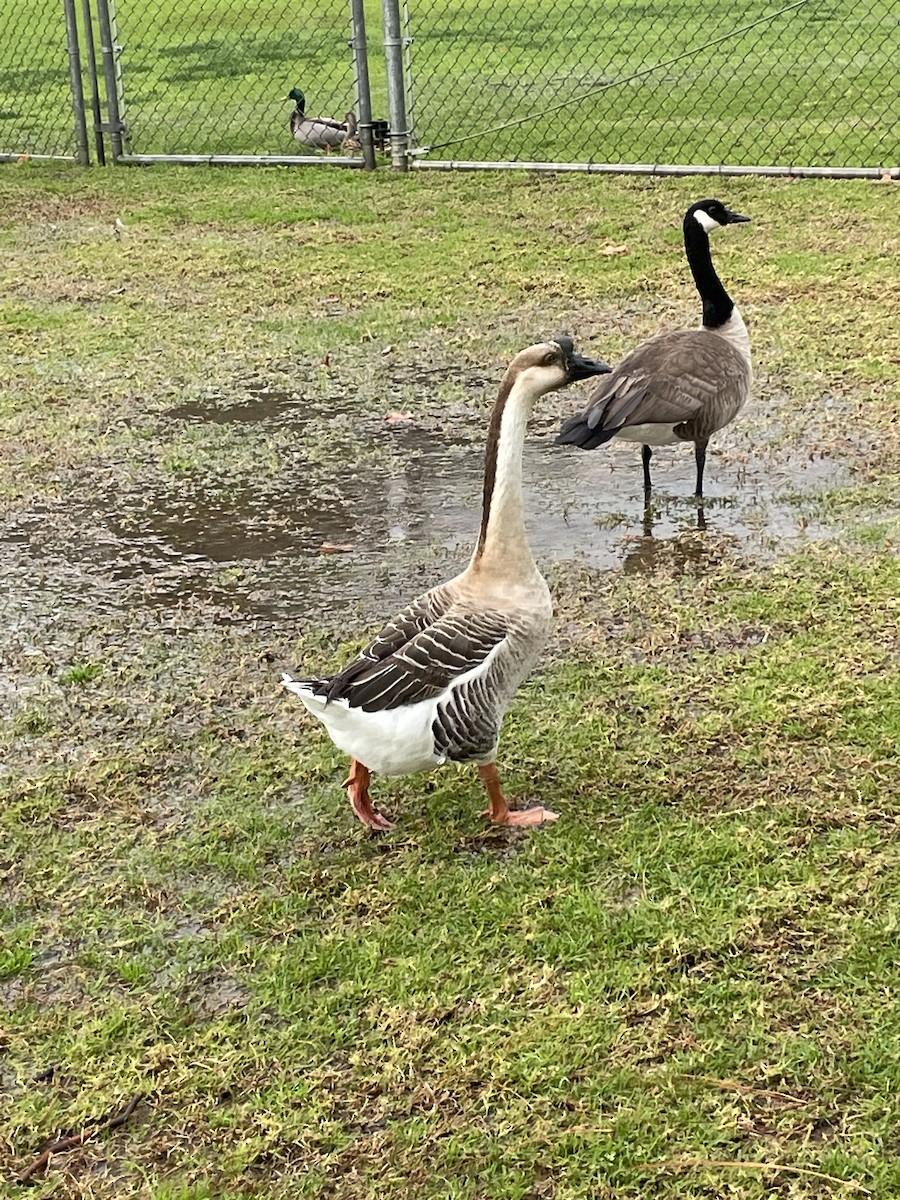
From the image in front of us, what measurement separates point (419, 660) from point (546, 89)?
1251 centimetres

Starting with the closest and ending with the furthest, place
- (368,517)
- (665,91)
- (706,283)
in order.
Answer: (368,517)
(706,283)
(665,91)

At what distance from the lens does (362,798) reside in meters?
3.33

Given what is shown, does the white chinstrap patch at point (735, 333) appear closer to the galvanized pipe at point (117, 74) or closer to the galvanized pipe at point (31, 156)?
the galvanized pipe at point (117, 74)

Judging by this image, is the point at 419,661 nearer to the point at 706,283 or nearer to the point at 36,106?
the point at 706,283

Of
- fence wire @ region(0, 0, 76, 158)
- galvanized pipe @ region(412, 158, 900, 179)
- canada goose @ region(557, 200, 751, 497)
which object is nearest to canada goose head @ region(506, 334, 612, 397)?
canada goose @ region(557, 200, 751, 497)

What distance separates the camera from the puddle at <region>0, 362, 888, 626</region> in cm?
468

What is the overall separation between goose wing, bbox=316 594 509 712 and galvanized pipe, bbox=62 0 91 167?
30.7 feet

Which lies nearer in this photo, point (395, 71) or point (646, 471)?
point (646, 471)

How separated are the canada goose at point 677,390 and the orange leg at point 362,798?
6.07 ft

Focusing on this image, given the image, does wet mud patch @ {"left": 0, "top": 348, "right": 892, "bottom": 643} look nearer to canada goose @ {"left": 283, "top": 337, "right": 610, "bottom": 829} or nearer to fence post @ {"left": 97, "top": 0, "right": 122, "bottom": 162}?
canada goose @ {"left": 283, "top": 337, "right": 610, "bottom": 829}

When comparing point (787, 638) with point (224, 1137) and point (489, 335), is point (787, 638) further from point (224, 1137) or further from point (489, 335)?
point (489, 335)

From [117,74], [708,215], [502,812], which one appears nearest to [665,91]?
[117,74]

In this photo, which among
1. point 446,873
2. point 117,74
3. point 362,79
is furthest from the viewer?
point 117,74

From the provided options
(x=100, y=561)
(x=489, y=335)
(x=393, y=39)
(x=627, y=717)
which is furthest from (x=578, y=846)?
(x=393, y=39)
